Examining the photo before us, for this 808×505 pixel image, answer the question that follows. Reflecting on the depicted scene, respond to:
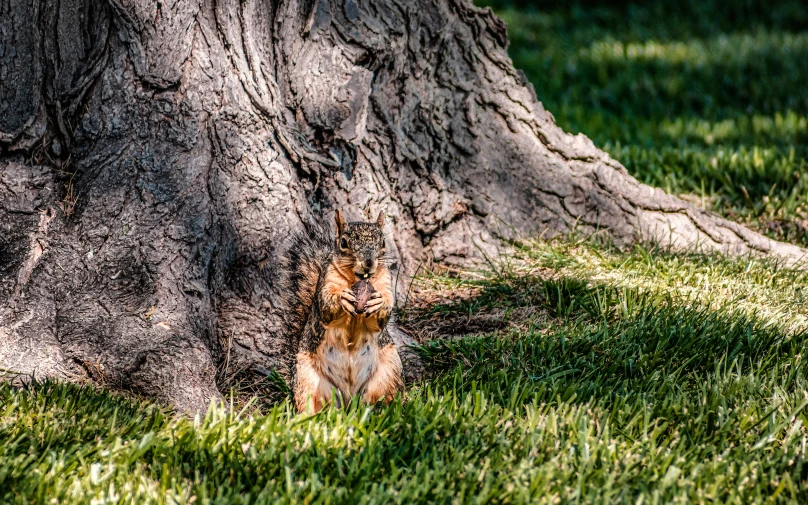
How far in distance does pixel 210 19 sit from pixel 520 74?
188 cm

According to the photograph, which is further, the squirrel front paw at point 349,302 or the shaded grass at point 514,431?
the squirrel front paw at point 349,302

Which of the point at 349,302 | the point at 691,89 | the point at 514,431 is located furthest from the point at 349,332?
the point at 691,89

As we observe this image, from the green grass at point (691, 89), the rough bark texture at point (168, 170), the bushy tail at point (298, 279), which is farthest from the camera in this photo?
the green grass at point (691, 89)

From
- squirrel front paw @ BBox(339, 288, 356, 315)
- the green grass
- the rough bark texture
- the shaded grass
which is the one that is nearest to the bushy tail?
the rough bark texture

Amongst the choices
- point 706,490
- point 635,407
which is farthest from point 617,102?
point 706,490

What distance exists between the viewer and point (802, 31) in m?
10.0

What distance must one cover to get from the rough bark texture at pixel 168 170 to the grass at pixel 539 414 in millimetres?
291

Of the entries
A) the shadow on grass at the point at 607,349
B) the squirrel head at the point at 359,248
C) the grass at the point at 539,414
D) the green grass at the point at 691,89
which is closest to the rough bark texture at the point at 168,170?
the grass at the point at 539,414

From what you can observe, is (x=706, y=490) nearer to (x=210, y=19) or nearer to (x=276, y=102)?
(x=276, y=102)

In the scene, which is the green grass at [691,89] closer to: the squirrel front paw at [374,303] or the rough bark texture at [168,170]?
the rough bark texture at [168,170]

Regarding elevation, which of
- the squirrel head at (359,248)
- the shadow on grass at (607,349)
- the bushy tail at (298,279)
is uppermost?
the squirrel head at (359,248)

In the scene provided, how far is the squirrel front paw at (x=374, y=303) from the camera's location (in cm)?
321

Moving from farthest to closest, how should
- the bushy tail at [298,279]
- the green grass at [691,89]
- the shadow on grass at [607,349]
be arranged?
the green grass at [691,89], the bushy tail at [298,279], the shadow on grass at [607,349]

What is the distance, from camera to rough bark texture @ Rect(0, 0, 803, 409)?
3305mm
